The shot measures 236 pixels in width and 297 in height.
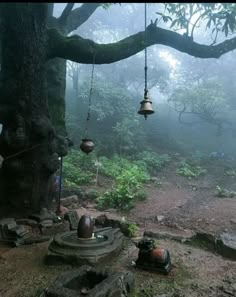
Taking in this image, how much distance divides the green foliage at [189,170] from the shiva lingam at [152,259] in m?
11.3

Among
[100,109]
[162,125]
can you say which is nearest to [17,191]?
[100,109]

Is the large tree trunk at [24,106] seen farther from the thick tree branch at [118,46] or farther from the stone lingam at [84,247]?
the stone lingam at [84,247]

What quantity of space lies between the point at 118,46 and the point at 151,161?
10.2 m

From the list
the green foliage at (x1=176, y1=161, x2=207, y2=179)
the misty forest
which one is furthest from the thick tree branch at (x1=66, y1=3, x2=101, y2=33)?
the green foliage at (x1=176, y1=161, x2=207, y2=179)

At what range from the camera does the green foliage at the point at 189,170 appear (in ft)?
53.1

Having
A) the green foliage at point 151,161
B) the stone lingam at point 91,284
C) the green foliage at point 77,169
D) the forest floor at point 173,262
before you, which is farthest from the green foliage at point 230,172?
the stone lingam at point 91,284

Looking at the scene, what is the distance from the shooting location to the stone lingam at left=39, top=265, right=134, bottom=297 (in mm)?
3671

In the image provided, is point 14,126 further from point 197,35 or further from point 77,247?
point 197,35

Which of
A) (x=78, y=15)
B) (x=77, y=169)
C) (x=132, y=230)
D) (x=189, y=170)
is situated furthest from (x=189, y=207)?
(x=78, y=15)

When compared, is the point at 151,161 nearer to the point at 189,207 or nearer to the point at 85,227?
the point at 189,207

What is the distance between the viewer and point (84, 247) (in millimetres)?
5172

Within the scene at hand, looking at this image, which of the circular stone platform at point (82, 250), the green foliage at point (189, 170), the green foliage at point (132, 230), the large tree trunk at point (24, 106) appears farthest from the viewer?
the green foliage at point (189, 170)

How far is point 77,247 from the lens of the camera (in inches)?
204

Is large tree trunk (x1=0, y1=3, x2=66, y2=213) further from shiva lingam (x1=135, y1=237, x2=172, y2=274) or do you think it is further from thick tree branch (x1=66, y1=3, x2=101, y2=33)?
thick tree branch (x1=66, y1=3, x2=101, y2=33)
